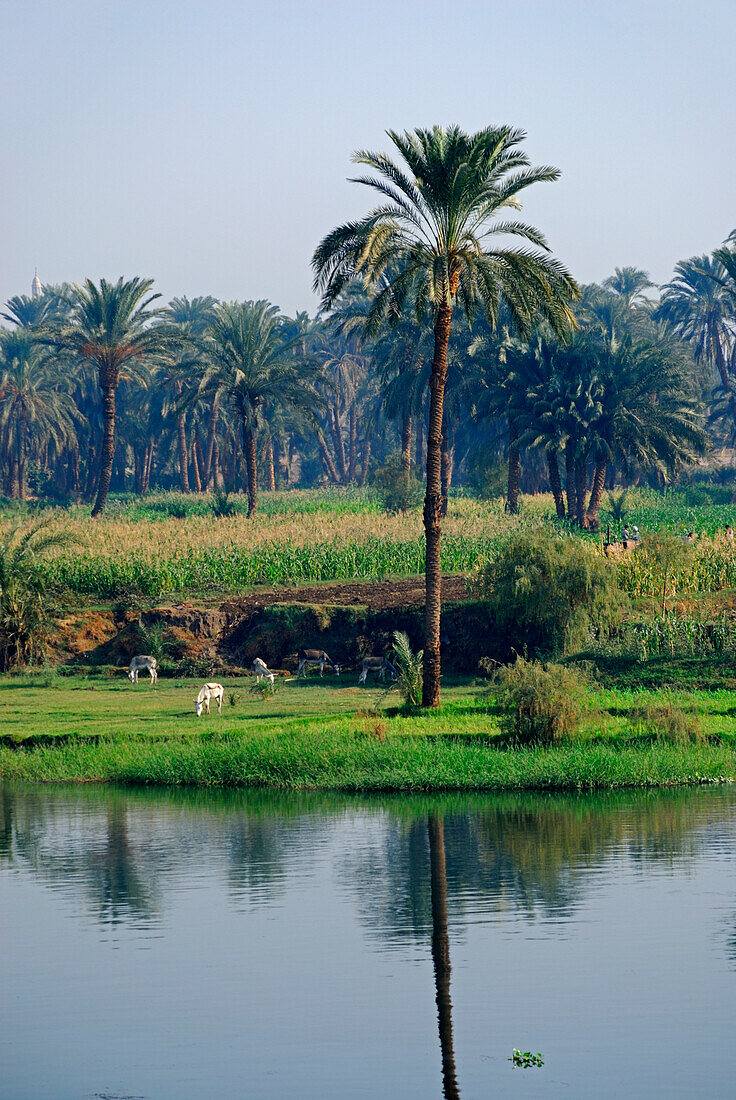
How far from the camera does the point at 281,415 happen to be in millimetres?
93000

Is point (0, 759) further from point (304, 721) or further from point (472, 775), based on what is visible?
point (472, 775)

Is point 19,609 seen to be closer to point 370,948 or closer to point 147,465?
point 370,948

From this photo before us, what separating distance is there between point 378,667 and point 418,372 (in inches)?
1192

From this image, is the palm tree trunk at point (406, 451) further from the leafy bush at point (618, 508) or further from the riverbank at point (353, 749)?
the riverbank at point (353, 749)

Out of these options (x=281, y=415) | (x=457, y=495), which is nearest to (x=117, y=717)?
(x=457, y=495)

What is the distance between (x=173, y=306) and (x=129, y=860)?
9165 centimetres

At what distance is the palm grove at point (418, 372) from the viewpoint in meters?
29.4

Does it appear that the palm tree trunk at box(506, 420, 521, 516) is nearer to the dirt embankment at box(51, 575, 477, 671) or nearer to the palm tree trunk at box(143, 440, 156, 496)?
the dirt embankment at box(51, 575, 477, 671)

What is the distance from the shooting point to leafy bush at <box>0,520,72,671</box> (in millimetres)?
36969

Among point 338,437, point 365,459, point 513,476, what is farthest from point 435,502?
point 365,459

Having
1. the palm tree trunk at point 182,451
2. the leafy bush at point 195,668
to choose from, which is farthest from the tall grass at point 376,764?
the palm tree trunk at point 182,451

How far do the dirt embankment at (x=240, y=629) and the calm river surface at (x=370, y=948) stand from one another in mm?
15835

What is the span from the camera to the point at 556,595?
3447 cm

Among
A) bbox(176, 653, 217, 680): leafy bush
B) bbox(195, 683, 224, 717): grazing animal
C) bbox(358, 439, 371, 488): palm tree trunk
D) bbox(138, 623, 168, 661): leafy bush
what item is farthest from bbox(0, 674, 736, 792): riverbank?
bbox(358, 439, 371, 488): palm tree trunk
